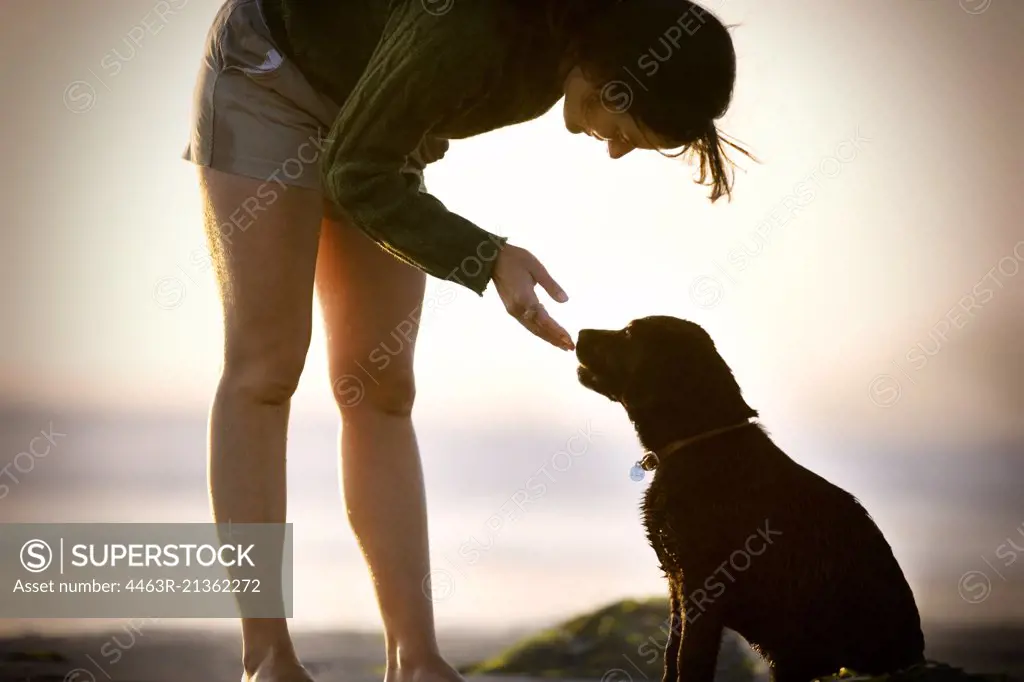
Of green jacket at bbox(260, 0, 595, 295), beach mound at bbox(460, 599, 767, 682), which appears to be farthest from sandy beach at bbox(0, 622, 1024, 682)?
green jacket at bbox(260, 0, 595, 295)

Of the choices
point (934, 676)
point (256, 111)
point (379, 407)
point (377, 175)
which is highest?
point (256, 111)

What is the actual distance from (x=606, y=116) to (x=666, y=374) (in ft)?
1.94

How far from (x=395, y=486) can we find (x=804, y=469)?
2.42ft

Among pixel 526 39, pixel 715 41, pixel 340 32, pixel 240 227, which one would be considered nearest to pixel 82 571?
pixel 240 227

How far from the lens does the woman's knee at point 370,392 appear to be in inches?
67.3

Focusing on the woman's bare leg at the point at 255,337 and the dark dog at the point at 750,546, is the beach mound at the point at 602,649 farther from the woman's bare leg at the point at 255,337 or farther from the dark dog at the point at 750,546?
the woman's bare leg at the point at 255,337

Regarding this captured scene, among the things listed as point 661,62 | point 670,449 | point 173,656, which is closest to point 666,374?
point 670,449

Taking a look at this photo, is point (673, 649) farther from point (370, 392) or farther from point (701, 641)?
point (370, 392)

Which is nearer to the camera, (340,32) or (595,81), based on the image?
(595,81)

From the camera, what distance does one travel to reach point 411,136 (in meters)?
1.34

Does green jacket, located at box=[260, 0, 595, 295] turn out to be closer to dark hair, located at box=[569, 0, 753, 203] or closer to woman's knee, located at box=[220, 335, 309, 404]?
dark hair, located at box=[569, 0, 753, 203]

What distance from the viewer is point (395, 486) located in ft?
5.57

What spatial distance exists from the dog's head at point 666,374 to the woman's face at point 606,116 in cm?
48

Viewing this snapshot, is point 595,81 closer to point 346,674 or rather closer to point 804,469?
point 804,469
